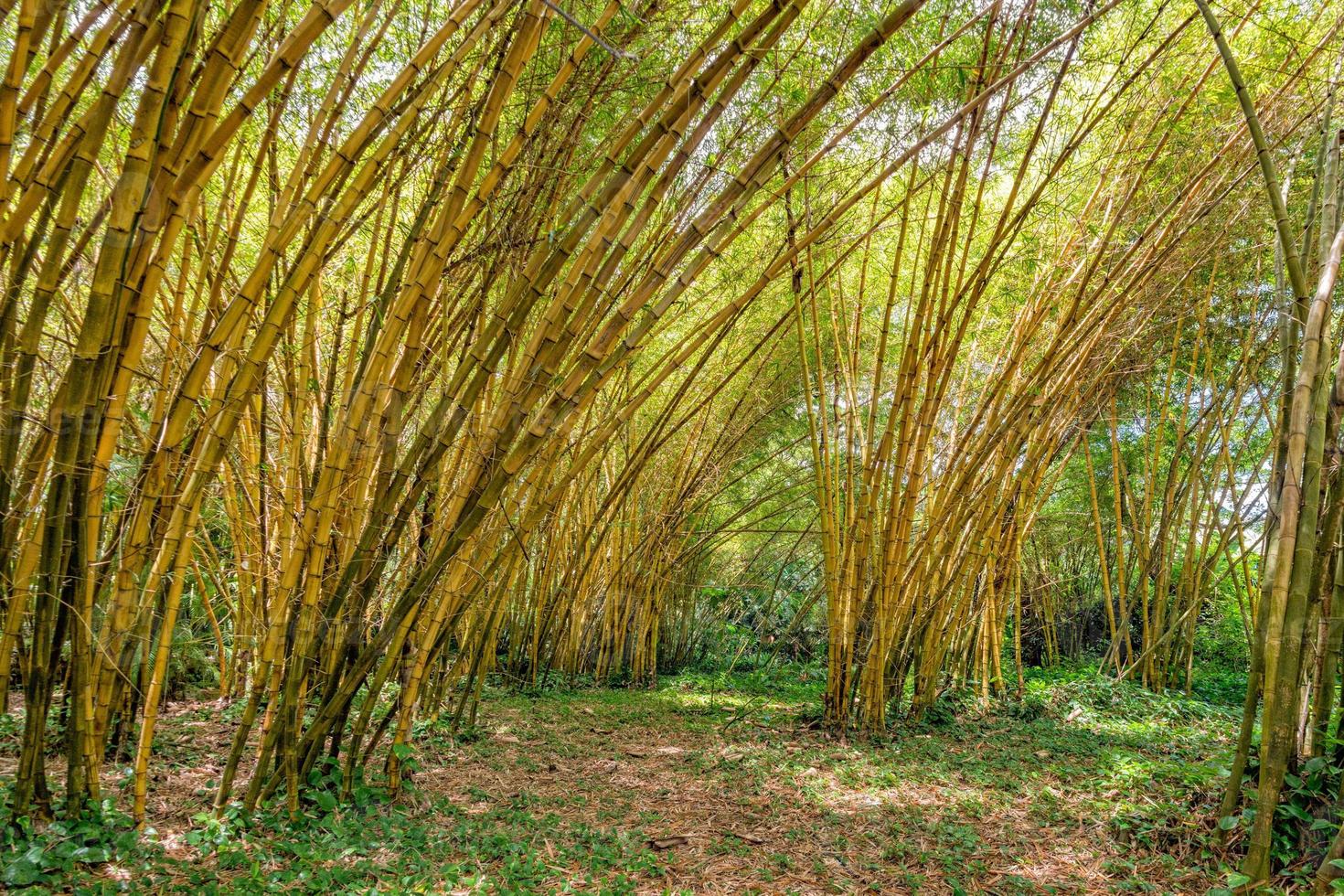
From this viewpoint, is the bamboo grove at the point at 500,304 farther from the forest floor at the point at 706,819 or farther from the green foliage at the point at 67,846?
the forest floor at the point at 706,819

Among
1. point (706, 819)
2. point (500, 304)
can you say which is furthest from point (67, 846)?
point (706, 819)

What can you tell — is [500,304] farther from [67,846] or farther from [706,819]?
[706,819]

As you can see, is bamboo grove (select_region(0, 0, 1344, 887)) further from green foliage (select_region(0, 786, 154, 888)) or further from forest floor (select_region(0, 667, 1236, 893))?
forest floor (select_region(0, 667, 1236, 893))

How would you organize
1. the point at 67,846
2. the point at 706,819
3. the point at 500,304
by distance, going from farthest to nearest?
the point at 706,819, the point at 500,304, the point at 67,846

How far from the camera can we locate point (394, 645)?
1818mm

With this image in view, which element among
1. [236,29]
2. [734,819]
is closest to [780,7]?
[236,29]

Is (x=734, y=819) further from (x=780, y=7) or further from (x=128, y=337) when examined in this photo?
(x=780, y=7)

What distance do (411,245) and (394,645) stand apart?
106 centimetres

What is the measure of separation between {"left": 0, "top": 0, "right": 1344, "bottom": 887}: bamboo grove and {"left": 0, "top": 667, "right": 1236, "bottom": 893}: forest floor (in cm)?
18

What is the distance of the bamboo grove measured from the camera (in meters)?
1.40

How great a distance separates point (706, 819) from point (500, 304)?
5.88 feet

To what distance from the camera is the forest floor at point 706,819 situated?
61.9 inches

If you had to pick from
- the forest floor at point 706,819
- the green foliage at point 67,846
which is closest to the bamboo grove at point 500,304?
the green foliage at point 67,846

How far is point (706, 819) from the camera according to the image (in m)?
2.38
